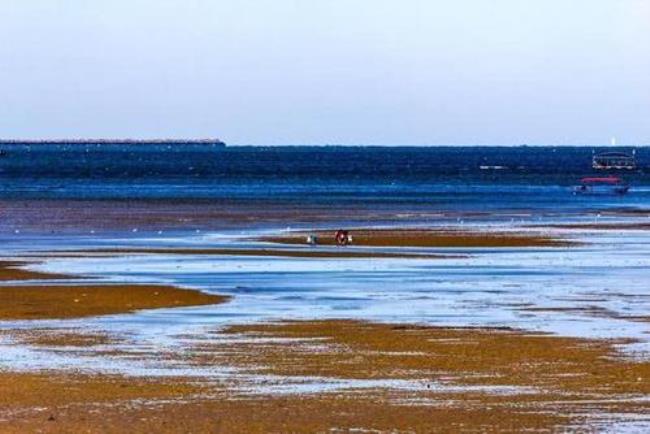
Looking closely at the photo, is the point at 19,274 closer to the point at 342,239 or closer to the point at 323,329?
the point at 323,329

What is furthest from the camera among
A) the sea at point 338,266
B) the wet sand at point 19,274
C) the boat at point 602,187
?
the boat at point 602,187

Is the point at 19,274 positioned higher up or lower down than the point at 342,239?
higher up

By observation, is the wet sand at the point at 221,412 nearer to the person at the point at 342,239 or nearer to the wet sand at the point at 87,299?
the wet sand at the point at 87,299

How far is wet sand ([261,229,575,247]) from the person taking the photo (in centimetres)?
4516

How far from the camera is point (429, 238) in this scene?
157ft

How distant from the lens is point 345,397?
16.9 meters

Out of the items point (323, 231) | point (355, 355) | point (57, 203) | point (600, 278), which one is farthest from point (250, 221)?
point (355, 355)

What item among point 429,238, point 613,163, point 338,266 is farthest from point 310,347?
point 613,163

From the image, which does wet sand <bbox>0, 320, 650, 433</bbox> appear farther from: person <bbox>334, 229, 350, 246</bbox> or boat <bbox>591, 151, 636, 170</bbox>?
boat <bbox>591, 151, 636, 170</bbox>

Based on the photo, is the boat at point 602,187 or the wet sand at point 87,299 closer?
the wet sand at point 87,299

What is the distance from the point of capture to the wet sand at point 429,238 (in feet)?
148

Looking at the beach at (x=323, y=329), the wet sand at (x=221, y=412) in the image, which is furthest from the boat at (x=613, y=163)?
→ the wet sand at (x=221, y=412)

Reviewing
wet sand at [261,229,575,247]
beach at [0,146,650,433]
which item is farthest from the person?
beach at [0,146,650,433]

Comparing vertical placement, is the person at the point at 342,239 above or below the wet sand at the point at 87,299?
below
